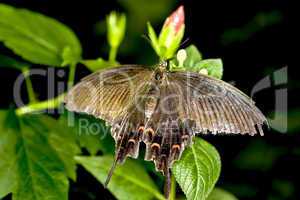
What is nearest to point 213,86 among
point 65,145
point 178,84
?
point 178,84

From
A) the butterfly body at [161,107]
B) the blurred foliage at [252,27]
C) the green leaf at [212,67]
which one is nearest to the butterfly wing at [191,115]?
the butterfly body at [161,107]

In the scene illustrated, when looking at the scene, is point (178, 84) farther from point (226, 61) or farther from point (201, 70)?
point (226, 61)

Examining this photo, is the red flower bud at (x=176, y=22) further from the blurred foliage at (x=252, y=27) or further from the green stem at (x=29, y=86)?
the blurred foliage at (x=252, y=27)

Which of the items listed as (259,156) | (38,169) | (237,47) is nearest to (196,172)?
(38,169)

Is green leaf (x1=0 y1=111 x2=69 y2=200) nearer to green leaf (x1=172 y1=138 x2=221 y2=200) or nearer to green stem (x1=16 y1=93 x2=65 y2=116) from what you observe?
green stem (x1=16 y1=93 x2=65 y2=116)

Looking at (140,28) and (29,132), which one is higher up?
(140,28)

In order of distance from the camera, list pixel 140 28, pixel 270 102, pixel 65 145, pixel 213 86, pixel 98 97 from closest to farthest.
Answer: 1. pixel 213 86
2. pixel 98 97
3. pixel 65 145
4. pixel 270 102
5. pixel 140 28
